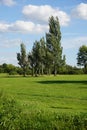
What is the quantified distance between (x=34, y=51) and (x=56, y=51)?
15867 mm

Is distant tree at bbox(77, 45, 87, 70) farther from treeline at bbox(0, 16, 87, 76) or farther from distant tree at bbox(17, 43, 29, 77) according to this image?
distant tree at bbox(17, 43, 29, 77)

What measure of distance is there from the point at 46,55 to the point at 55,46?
473 cm

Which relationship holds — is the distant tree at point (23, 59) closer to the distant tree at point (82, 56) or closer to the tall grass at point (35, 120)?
the distant tree at point (82, 56)

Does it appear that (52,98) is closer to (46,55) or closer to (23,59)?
(46,55)

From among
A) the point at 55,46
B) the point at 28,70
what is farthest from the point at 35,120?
the point at 28,70

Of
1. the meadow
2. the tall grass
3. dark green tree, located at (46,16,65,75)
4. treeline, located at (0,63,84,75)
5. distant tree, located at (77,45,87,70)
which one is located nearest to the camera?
the tall grass

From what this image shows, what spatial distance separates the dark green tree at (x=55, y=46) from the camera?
10256 cm

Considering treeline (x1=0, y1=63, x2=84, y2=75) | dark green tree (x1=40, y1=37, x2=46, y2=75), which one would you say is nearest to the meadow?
dark green tree (x1=40, y1=37, x2=46, y2=75)

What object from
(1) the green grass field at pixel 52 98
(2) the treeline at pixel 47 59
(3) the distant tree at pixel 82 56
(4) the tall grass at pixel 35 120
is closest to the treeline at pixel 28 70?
(2) the treeline at pixel 47 59

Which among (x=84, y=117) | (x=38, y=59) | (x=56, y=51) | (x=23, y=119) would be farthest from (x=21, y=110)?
(x=38, y=59)

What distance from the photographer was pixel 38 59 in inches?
4584

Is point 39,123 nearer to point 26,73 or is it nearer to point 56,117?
point 56,117

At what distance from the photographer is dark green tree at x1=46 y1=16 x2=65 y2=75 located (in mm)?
102562

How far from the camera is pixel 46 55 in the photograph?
105812mm
